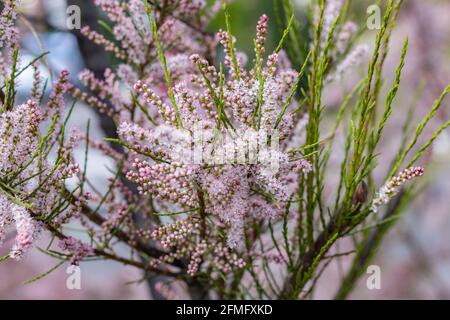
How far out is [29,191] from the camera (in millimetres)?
765

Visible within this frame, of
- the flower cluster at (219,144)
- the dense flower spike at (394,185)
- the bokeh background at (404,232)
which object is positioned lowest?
the dense flower spike at (394,185)

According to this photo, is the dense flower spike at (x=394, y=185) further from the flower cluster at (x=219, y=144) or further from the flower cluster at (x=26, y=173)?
the flower cluster at (x=26, y=173)

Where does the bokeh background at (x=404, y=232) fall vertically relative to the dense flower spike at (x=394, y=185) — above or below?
above

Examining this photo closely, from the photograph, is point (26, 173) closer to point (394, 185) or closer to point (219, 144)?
point (219, 144)

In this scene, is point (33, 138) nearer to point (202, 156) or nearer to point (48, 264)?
point (202, 156)

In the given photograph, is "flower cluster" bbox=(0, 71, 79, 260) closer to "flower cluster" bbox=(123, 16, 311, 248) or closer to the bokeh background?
"flower cluster" bbox=(123, 16, 311, 248)

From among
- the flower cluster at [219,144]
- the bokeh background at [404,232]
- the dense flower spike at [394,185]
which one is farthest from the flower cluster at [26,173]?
the bokeh background at [404,232]

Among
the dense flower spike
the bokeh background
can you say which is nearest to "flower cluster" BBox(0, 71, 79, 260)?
the dense flower spike

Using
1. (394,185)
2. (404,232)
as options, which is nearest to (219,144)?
(394,185)

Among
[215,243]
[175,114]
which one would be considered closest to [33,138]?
[175,114]

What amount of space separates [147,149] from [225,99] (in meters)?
0.13

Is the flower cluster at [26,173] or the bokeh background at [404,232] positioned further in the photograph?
the bokeh background at [404,232]

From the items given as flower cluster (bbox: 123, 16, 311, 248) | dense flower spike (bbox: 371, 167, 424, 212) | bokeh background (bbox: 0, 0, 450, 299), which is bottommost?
dense flower spike (bbox: 371, 167, 424, 212)

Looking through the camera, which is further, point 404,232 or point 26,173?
point 404,232
